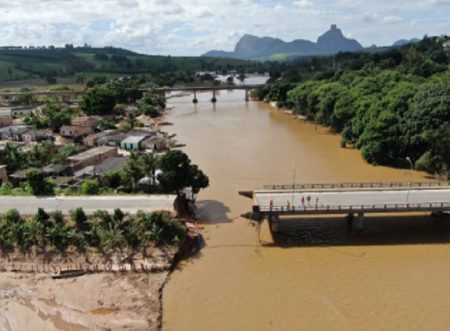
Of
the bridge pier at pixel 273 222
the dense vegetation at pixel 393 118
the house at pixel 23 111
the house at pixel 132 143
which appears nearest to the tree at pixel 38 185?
the bridge pier at pixel 273 222

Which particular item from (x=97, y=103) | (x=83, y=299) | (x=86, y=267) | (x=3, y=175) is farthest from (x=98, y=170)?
(x=97, y=103)

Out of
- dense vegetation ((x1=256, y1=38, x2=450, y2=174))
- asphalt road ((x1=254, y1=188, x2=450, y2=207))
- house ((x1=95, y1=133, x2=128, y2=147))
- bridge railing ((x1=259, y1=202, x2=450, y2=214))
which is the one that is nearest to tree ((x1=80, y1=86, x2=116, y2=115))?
house ((x1=95, y1=133, x2=128, y2=147))

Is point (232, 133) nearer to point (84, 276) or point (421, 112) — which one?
point (421, 112)

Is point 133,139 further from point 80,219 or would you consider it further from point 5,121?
point 5,121

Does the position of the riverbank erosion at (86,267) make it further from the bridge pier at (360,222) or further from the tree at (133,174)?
the bridge pier at (360,222)

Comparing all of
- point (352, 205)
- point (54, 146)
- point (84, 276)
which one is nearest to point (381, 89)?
point (352, 205)

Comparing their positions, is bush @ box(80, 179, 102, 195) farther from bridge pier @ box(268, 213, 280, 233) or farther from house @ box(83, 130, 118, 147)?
house @ box(83, 130, 118, 147)

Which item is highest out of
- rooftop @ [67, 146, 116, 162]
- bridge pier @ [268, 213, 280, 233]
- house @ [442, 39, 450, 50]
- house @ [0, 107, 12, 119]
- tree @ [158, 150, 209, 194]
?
house @ [442, 39, 450, 50]
